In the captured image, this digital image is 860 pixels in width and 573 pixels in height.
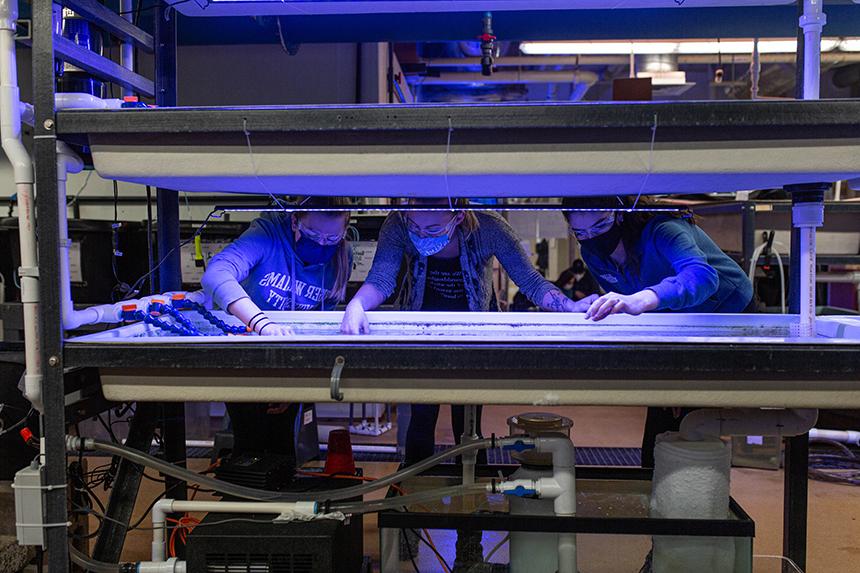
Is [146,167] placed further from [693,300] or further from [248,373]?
[693,300]

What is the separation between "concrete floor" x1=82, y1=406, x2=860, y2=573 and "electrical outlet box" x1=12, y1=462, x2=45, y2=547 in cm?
80

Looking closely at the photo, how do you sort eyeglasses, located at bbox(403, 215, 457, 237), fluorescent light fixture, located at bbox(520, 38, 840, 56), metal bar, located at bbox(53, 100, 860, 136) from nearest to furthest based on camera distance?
metal bar, located at bbox(53, 100, 860, 136) < eyeglasses, located at bbox(403, 215, 457, 237) < fluorescent light fixture, located at bbox(520, 38, 840, 56)

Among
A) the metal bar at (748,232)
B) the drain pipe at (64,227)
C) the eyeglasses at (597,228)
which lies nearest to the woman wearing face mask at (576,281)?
the metal bar at (748,232)

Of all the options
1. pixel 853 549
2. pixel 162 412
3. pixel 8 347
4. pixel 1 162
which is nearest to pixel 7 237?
pixel 1 162

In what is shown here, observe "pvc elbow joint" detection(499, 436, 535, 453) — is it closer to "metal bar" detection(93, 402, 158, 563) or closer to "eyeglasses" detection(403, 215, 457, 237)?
"eyeglasses" detection(403, 215, 457, 237)

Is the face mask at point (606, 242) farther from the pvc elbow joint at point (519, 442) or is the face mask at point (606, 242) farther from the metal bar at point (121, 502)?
the metal bar at point (121, 502)

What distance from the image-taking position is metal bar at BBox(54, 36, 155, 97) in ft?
5.03

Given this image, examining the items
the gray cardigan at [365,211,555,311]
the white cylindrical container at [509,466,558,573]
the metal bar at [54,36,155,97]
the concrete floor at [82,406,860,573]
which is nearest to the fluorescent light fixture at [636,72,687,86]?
the concrete floor at [82,406,860,573]

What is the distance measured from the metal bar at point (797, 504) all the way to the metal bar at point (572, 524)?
1.68 feet

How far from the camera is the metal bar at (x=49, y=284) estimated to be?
54.0 inches

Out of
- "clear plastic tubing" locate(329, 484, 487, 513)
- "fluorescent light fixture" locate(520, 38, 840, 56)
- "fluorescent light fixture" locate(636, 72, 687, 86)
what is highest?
"fluorescent light fixture" locate(520, 38, 840, 56)

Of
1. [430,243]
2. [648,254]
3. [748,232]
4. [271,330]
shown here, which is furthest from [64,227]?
[748,232]

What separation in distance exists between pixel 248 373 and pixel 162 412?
2.34 ft

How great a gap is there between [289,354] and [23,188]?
655mm
